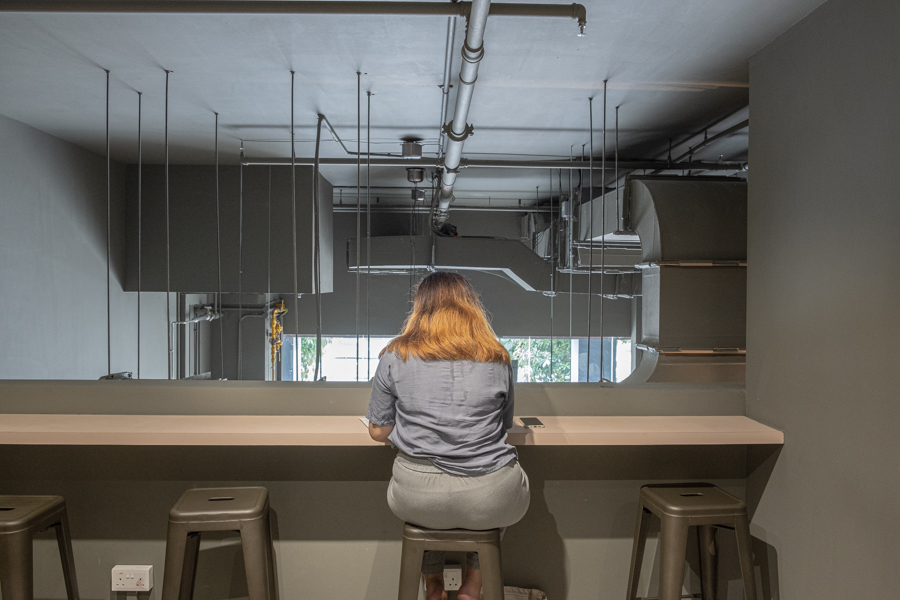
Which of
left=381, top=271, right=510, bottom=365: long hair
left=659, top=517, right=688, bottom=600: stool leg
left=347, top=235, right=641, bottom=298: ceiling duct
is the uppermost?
left=347, top=235, right=641, bottom=298: ceiling duct

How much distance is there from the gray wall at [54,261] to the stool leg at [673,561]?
3591 mm

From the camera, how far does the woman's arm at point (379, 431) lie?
143 cm

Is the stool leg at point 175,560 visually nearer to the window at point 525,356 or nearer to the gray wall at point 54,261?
the gray wall at point 54,261

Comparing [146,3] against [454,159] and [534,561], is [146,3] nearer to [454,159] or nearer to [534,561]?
[454,159]

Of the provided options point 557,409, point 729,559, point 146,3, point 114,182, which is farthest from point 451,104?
point 114,182

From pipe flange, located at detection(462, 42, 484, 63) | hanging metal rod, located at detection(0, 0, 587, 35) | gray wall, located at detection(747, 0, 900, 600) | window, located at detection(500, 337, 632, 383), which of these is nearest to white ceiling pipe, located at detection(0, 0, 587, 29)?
hanging metal rod, located at detection(0, 0, 587, 35)

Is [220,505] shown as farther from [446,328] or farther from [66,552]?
[446,328]

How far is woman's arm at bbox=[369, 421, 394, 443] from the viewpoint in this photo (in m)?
1.43

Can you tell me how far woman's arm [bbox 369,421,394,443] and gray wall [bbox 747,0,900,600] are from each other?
1.23 meters

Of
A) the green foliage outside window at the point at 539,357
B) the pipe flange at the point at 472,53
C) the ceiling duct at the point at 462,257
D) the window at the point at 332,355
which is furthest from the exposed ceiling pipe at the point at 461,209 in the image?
the pipe flange at the point at 472,53

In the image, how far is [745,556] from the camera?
1.51m

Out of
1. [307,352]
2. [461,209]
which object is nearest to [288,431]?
[461,209]

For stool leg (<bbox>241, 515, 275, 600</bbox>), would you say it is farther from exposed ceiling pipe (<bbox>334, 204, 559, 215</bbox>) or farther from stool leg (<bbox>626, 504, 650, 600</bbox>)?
exposed ceiling pipe (<bbox>334, 204, 559, 215</bbox>)

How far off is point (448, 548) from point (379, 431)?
34cm
